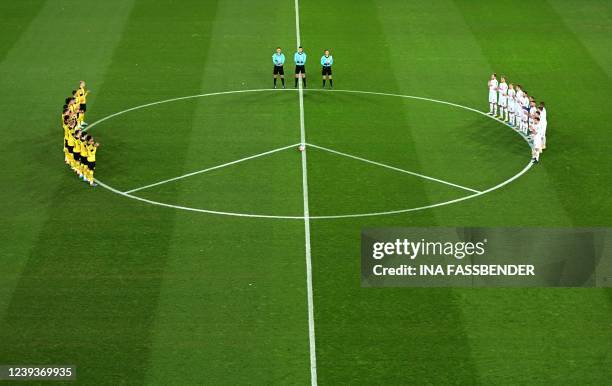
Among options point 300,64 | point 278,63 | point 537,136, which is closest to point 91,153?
point 278,63

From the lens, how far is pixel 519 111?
114 ft

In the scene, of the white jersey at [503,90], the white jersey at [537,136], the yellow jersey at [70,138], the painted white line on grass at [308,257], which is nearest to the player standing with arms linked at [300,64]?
the painted white line on grass at [308,257]

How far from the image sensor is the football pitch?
2239 centimetres

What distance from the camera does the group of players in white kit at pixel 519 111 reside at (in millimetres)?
32250

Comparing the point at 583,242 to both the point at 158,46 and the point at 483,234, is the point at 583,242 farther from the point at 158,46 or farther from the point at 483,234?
the point at 158,46

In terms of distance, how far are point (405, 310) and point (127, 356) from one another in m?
5.94

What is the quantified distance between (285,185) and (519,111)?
862cm

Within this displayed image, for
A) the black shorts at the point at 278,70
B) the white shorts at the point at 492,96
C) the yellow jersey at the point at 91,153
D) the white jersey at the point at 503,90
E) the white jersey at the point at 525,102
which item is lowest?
the black shorts at the point at 278,70

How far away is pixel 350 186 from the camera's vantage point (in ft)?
99.2

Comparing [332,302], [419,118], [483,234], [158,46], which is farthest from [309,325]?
[158,46]

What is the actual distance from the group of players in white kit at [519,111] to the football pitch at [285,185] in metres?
0.52

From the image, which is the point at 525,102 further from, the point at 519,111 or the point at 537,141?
the point at 537,141

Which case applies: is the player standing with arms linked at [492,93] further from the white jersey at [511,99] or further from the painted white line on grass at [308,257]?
the painted white line on grass at [308,257]

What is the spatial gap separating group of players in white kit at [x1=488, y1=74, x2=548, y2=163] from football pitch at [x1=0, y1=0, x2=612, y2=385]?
52 cm
